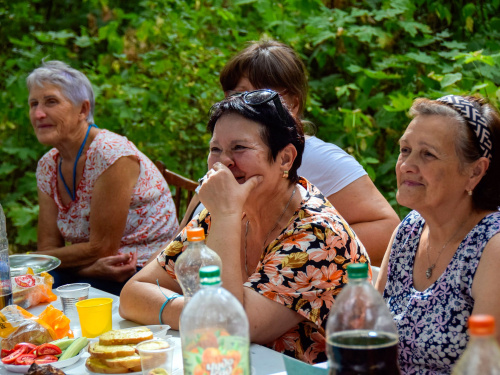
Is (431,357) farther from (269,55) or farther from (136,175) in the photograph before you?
(136,175)

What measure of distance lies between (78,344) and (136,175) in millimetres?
1711

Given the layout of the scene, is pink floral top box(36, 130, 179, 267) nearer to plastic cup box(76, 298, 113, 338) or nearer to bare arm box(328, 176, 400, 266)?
bare arm box(328, 176, 400, 266)

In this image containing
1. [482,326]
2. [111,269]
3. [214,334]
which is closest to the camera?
[482,326]

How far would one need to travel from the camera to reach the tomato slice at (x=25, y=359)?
1.58 meters

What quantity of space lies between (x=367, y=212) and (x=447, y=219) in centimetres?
81

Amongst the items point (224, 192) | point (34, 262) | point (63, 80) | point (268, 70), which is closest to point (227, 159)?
point (224, 192)

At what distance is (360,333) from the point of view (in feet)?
3.84

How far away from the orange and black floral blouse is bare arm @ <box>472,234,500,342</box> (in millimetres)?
368

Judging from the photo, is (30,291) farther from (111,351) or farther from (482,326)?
(482,326)

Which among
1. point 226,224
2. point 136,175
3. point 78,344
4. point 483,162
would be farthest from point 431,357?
point 136,175

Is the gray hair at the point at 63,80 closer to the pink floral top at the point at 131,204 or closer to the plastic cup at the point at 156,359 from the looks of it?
the pink floral top at the point at 131,204

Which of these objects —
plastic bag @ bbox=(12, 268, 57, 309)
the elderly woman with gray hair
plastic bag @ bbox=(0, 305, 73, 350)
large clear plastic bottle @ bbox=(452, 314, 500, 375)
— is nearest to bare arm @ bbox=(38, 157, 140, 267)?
the elderly woman with gray hair

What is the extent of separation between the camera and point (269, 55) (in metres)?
2.83

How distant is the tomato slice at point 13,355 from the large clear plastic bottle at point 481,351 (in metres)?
1.13
